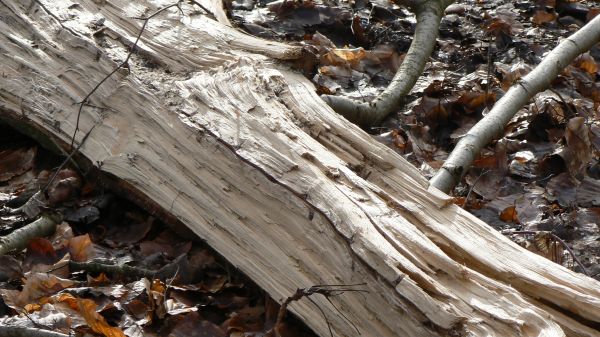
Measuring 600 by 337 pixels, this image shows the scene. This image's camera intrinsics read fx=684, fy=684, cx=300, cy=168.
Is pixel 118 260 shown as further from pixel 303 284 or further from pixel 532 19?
pixel 532 19

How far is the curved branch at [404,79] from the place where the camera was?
395cm

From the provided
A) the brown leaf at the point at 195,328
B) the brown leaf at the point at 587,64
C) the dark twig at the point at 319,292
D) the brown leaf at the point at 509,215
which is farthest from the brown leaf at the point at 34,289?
the brown leaf at the point at 587,64

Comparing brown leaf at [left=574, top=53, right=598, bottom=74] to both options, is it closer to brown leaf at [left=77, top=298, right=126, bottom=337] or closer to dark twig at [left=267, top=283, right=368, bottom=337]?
dark twig at [left=267, top=283, right=368, bottom=337]

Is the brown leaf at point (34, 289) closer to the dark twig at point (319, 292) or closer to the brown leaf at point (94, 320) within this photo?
the brown leaf at point (94, 320)

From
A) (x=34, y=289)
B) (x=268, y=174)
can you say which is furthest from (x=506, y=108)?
(x=34, y=289)

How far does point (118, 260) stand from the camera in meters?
2.99

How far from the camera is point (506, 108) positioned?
3.84 metres

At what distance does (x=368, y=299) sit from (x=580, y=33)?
111 inches

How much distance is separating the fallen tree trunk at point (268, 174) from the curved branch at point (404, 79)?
1.75 ft

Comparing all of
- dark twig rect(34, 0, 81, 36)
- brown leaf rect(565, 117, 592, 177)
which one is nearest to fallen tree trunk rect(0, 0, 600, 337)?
dark twig rect(34, 0, 81, 36)

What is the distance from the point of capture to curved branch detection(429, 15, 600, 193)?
11.2ft

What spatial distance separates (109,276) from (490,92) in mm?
2753

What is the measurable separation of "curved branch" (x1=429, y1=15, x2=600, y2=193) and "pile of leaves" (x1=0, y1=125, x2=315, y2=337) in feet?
3.84

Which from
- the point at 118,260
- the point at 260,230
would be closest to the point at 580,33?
the point at 260,230
